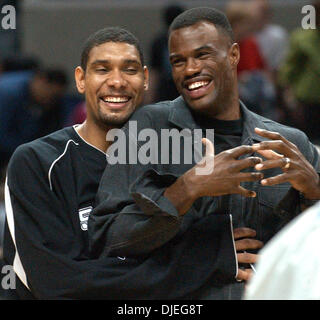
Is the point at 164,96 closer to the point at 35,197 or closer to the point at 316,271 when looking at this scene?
the point at 35,197

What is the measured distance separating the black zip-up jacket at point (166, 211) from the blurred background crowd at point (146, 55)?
2927 millimetres


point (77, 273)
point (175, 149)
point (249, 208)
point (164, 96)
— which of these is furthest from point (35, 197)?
point (164, 96)

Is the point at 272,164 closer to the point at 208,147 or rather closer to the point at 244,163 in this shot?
the point at 244,163

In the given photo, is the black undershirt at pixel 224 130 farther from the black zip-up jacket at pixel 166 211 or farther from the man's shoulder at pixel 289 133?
the man's shoulder at pixel 289 133

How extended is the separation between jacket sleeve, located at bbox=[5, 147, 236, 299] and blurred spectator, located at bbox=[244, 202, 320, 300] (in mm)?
1387

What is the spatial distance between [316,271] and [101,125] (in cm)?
203

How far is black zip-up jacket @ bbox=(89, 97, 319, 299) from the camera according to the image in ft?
12.0

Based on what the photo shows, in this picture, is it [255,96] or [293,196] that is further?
[255,96]

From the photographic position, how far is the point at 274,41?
8.21 m

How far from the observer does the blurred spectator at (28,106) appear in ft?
25.3

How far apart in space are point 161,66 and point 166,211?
13.4 feet

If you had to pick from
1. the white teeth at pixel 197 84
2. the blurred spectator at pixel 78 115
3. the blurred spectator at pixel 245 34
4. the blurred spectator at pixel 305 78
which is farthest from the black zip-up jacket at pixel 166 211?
the blurred spectator at pixel 245 34

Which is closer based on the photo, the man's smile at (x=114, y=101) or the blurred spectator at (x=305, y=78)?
the man's smile at (x=114, y=101)
